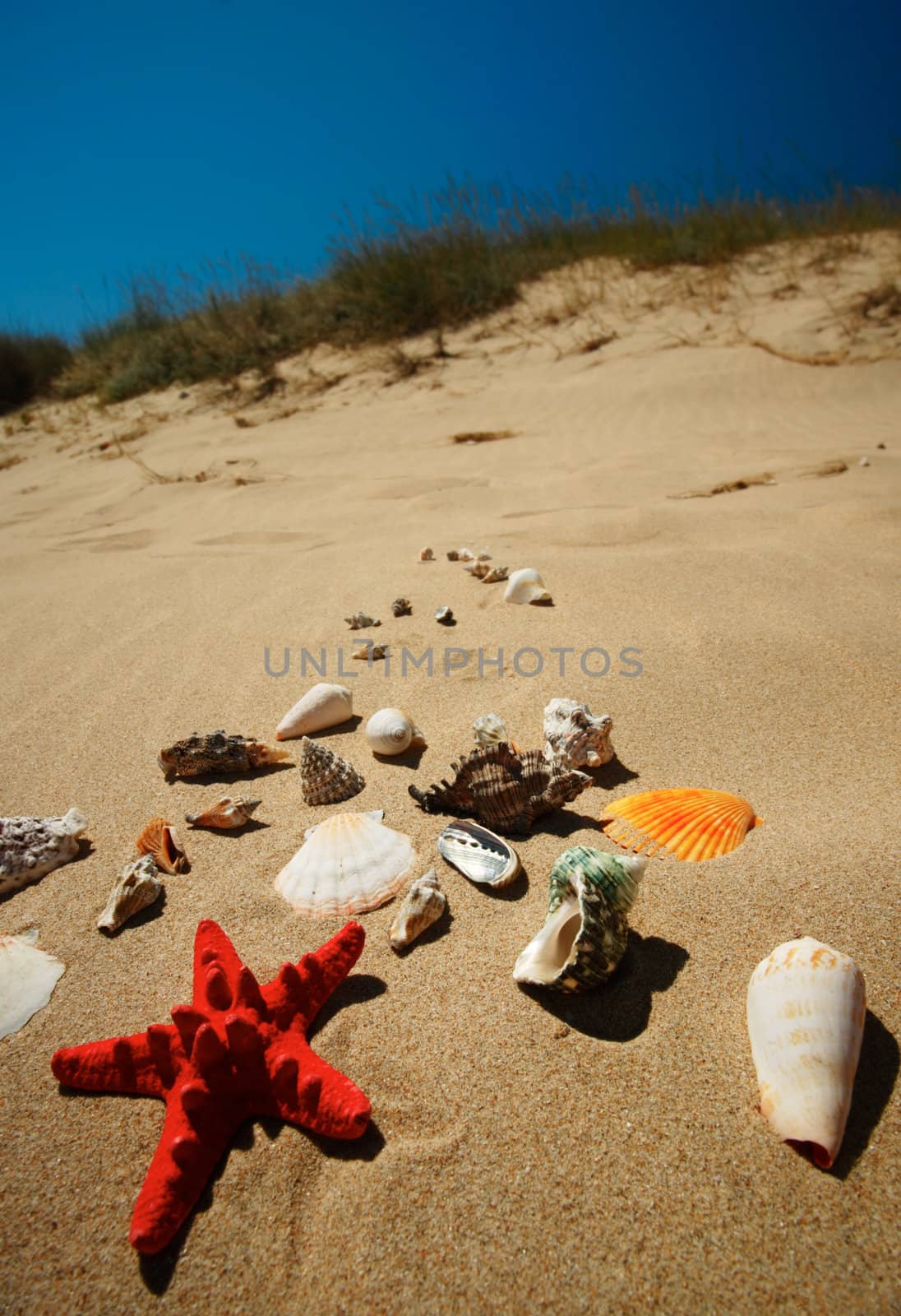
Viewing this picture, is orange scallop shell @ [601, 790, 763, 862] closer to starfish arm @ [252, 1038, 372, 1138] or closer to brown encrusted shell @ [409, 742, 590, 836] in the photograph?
brown encrusted shell @ [409, 742, 590, 836]

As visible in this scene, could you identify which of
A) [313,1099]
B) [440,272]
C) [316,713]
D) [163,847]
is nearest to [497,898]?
[313,1099]

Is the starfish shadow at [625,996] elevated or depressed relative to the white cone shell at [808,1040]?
depressed

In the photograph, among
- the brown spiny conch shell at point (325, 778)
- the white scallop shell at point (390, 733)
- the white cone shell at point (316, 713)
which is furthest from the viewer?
the white cone shell at point (316, 713)

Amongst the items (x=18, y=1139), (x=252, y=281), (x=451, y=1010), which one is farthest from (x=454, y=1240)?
(x=252, y=281)

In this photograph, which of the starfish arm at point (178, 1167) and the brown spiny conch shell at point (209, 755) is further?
the brown spiny conch shell at point (209, 755)

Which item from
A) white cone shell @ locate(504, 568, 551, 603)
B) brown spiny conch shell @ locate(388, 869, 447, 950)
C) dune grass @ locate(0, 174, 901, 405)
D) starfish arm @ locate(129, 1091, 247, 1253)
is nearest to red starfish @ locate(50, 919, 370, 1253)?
starfish arm @ locate(129, 1091, 247, 1253)

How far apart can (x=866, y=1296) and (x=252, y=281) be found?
1069 centimetres

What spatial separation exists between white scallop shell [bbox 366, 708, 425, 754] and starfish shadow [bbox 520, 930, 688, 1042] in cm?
82

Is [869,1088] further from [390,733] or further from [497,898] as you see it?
[390,733]

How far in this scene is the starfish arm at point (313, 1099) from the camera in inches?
40.1

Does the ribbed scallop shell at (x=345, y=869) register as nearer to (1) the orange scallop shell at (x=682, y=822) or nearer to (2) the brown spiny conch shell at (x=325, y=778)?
(2) the brown spiny conch shell at (x=325, y=778)

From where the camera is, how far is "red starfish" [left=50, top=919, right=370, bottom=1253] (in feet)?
3.26

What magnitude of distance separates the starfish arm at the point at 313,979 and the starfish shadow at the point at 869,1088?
0.78 m

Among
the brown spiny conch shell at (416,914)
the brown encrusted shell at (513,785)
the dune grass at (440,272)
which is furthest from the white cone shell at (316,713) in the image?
the dune grass at (440,272)
